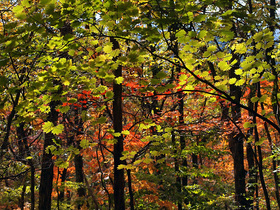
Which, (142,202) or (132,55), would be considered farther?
(142,202)

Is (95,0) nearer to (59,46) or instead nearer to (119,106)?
(59,46)

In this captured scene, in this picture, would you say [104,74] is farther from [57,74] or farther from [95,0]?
[95,0]

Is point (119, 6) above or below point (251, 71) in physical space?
above

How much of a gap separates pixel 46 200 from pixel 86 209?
263cm

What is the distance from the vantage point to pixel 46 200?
21.5 ft

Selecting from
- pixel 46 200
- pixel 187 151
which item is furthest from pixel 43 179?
pixel 187 151

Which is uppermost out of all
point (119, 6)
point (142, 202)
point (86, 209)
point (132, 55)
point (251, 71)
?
point (119, 6)

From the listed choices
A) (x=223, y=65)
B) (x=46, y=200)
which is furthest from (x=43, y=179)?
(x=223, y=65)

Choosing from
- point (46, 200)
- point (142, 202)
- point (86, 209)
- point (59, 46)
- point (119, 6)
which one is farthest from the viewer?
point (86, 209)

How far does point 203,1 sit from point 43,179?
20.7 ft

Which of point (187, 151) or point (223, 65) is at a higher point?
point (223, 65)

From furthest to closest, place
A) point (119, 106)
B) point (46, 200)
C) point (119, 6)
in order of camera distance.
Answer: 1. point (46, 200)
2. point (119, 106)
3. point (119, 6)

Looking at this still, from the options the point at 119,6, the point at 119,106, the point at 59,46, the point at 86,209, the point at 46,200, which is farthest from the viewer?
the point at 86,209

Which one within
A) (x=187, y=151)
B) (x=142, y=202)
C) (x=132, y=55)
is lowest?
(x=142, y=202)
